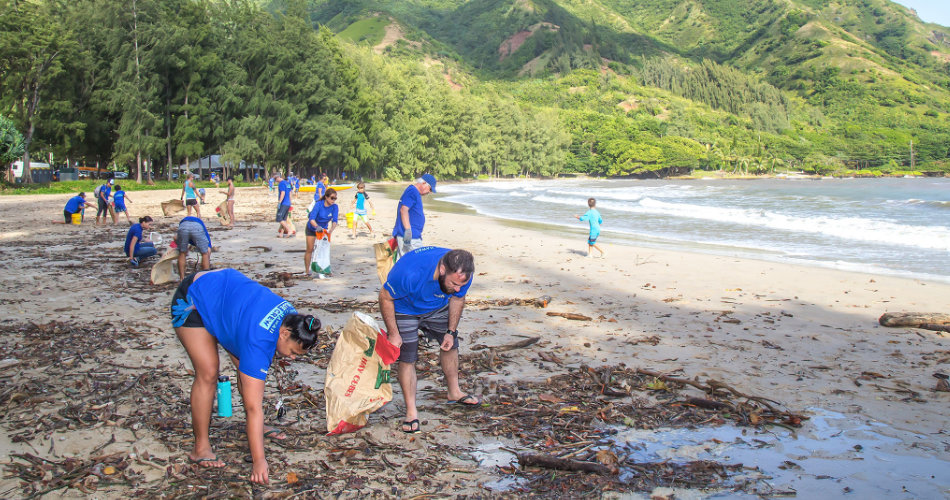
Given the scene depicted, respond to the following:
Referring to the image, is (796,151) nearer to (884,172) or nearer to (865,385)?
(884,172)

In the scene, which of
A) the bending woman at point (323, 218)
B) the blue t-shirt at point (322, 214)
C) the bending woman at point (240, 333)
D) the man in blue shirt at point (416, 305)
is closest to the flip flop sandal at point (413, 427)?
the man in blue shirt at point (416, 305)

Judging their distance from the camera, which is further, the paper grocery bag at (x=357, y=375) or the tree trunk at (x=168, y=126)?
the tree trunk at (x=168, y=126)

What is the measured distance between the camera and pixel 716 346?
6.60m

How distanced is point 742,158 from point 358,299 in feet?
532

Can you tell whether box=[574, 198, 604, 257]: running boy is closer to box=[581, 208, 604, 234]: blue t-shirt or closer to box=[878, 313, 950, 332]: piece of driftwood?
box=[581, 208, 604, 234]: blue t-shirt

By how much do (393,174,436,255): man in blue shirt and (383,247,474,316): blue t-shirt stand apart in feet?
13.8

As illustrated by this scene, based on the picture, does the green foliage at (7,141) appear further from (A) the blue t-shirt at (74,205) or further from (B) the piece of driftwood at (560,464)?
(B) the piece of driftwood at (560,464)

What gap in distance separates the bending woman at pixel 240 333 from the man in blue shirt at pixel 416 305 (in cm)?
96

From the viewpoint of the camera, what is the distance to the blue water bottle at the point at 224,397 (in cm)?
394

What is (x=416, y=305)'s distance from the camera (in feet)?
14.3

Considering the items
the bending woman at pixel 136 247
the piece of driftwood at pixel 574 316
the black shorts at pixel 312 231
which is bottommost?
the piece of driftwood at pixel 574 316

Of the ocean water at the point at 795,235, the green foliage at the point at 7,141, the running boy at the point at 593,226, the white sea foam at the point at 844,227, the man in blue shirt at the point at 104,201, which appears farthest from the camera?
the green foliage at the point at 7,141

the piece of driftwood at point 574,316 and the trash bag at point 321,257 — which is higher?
the trash bag at point 321,257

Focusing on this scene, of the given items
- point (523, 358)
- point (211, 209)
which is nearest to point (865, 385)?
point (523, 358)
